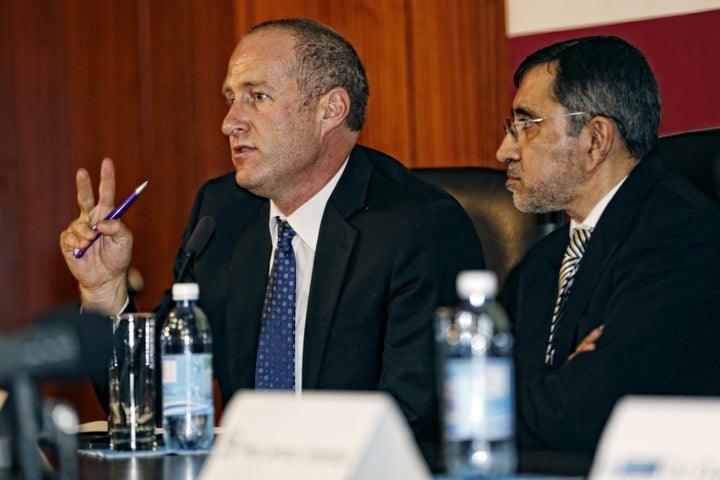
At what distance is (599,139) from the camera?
243 centimetres

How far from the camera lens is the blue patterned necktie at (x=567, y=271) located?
2250 millimetres

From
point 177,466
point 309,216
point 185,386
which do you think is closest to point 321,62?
point 309,216

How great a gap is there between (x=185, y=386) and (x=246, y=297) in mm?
818

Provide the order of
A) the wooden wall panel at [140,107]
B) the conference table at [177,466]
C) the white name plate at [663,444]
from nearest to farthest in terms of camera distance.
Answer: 1. the white name plate at [663,444]
2. the conference table at [177,466]
3. the wooden wall panel at [140,107]

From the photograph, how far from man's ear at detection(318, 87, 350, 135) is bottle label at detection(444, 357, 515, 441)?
5.29 feet

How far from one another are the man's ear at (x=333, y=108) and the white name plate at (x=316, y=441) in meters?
1.62

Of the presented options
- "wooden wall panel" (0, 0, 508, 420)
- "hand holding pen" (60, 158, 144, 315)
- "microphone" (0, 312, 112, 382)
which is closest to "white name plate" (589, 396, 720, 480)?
"microphone" (0, 312, 112, 382)

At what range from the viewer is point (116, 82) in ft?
13.8

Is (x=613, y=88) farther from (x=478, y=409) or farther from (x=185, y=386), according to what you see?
(x=478, y=409)

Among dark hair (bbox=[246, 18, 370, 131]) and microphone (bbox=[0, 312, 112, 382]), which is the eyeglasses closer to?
dark hair (bbox=[246, 18, 370, 131])

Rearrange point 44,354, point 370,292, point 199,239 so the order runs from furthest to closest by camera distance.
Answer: point 370,292 → point 199,239 → point 44,354

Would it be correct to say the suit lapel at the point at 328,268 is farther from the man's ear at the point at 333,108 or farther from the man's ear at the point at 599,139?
the man's ear at the point at 599,139

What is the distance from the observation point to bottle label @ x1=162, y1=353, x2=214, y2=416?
5.44 ft

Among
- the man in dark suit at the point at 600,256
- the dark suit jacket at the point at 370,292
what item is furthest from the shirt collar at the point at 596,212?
the dark suit jacket at the point at 370,292
